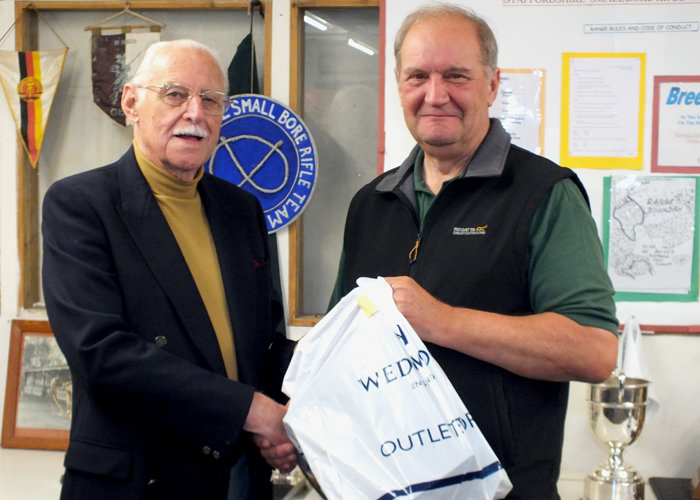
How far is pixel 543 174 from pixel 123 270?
76 cm

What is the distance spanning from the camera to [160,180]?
1262mm

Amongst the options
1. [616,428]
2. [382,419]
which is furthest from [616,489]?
[382,419]

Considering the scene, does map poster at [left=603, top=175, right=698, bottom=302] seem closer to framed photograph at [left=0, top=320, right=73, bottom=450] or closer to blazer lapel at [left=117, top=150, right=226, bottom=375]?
blazer lapel at [left=117, top=150, right=226, bottom=375]

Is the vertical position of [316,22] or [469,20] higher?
[316,22]

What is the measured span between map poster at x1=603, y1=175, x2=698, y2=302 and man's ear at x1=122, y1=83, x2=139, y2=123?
1.42 metres

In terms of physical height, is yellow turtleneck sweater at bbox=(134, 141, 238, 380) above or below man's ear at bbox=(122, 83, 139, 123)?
below

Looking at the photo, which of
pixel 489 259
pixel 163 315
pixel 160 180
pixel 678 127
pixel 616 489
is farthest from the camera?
pixel 678 127

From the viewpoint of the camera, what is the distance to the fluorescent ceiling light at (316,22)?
7.48 ft

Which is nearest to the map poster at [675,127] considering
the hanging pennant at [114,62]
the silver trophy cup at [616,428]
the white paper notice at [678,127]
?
the white paper notice at [678,127]

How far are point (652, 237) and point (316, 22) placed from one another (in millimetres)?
1365

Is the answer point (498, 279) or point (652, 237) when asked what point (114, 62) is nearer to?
point (498, 279)

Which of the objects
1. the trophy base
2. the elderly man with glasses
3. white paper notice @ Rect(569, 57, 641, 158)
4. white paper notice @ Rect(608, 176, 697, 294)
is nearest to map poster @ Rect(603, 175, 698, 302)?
white paper notice @ Rect(608, 176, 697, 294)

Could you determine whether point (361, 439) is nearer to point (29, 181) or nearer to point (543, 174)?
point (543, 174)

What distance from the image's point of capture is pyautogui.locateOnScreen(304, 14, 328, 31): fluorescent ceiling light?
228 centimetres
